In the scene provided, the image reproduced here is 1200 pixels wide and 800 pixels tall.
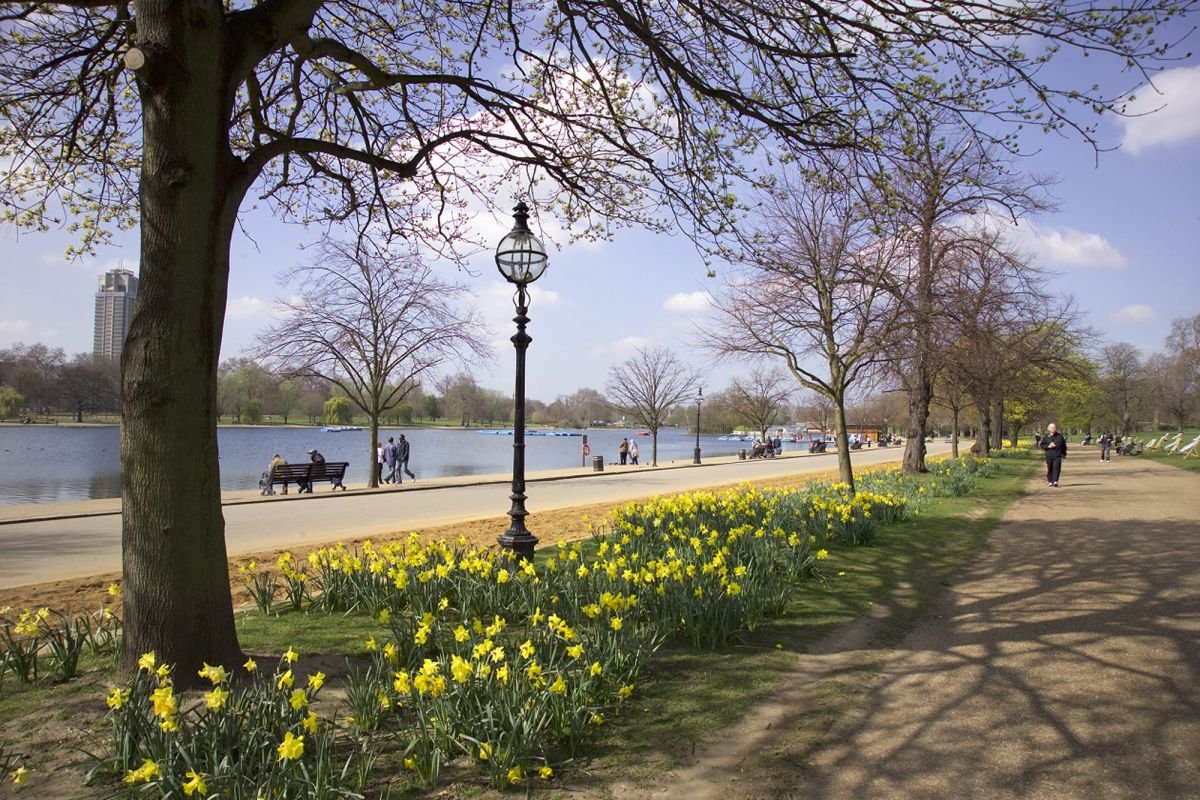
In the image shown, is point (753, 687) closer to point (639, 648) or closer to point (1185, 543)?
point (639, 648)

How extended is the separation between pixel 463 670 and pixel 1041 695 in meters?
3.49

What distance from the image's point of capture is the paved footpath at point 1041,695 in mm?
3303

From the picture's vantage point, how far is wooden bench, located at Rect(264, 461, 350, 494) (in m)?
19.7

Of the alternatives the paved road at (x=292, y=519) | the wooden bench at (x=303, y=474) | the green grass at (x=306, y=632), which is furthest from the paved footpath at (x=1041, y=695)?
the wooden bench at (x=303, y=474)

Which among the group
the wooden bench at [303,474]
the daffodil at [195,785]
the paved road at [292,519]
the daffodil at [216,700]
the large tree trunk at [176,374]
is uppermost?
the large tree trunk at [176,374]

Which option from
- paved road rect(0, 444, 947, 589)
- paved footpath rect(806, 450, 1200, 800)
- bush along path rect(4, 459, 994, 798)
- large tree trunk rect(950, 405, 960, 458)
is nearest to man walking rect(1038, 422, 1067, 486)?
large tree trunk rect(950, 405, 960, 458)

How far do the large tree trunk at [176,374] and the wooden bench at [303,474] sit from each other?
1679 centimetres

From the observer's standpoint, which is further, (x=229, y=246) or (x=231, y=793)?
(x=229, y=246)

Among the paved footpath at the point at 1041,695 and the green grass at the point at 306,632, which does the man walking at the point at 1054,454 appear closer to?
the paved footpath at the point at 1041,695

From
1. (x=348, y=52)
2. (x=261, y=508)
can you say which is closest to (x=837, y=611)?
(x=348, y=52)

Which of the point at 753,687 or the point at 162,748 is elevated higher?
the point at 162,748

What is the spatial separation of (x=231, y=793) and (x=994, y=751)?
3.52 meters

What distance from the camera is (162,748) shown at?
2.97 meters

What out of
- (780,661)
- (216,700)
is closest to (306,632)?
(216,700)
